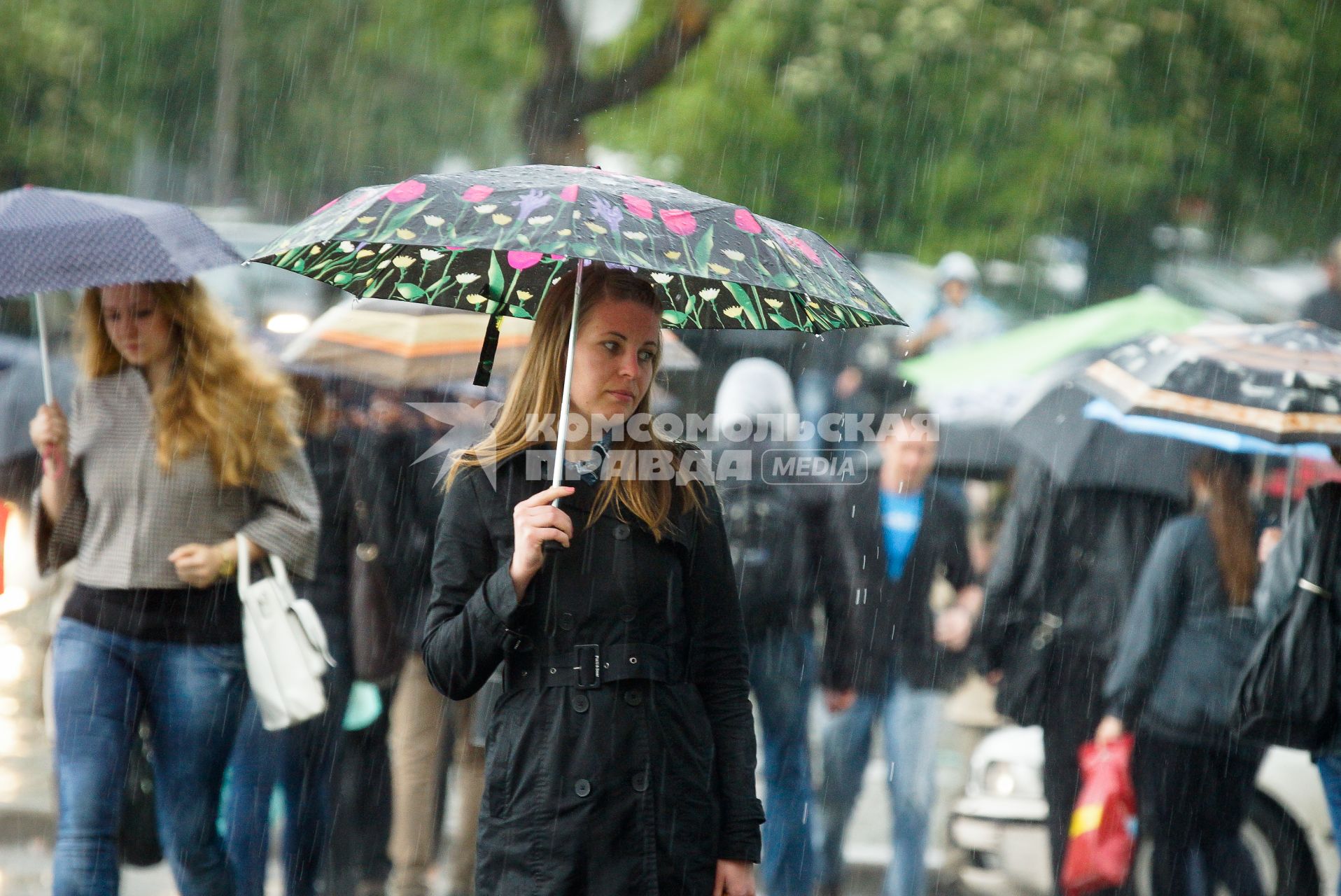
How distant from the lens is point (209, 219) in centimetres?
1759

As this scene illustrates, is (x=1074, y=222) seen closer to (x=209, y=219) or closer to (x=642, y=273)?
(x=209, y=219)

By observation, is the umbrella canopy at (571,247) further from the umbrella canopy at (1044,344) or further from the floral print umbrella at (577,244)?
the umbrella canopy at (1044,344)

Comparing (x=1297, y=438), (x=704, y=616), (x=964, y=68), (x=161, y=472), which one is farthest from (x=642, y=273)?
(x=964, y=68)

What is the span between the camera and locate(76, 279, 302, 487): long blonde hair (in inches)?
191

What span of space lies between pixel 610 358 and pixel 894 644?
328 centimetres

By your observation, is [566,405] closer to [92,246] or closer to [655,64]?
[92,246]

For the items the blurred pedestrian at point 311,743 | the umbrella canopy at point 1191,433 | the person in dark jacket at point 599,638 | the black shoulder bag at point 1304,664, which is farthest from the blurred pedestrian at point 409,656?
the black shoulder bag at point 1304,664

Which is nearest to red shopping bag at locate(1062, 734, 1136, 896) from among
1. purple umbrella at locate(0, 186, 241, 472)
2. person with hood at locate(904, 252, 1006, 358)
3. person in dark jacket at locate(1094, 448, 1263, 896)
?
person in dark jacket at locate(1094, 448, 1263, 896)

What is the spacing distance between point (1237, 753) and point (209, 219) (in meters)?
14.6

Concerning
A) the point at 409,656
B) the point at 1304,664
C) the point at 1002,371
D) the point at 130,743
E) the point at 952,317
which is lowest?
the point at 130,743

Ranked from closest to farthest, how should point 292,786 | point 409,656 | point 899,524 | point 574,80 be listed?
point 292,786 < point 409,656 < point 899,524 < point 574,80

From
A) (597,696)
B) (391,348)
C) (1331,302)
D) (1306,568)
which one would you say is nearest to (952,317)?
(1331,302)

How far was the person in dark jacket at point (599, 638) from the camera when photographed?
3.23 metres

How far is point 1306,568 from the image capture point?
4.99 m
